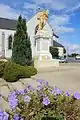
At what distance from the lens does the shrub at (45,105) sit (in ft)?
11.1

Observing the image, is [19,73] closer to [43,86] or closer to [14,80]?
[14,80]

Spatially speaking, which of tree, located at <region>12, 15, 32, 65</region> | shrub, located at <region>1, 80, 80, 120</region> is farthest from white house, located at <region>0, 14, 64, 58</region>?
shrub, located at <region>1, 80, 80, 120</region>

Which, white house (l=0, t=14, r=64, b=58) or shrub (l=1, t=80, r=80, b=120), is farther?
white house (l=0, t=14, r=64, b=58)

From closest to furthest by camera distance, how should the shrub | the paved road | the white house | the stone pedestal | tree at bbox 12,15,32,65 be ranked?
1. the shrub
2. the paved road
3. tree at bbox 12,15,32,65
4. the stone pedestal
5. the white house

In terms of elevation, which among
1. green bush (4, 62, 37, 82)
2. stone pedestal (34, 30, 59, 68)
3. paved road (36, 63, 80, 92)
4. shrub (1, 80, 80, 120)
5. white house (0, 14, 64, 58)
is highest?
white house (0, 14, 64, 58)

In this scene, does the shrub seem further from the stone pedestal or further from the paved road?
the stone pedestal

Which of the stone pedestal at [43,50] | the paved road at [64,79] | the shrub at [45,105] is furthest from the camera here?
the stone pedestal at [43,50]

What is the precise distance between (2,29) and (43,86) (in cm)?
5652

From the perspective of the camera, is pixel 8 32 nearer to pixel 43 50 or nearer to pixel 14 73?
pixel 43 50

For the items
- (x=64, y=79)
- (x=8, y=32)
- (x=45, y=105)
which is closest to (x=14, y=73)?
(x=64, y=79)

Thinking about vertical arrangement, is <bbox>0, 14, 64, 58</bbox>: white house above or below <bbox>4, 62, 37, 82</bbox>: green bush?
above

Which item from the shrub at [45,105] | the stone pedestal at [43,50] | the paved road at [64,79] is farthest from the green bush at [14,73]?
the shrub at [45,105]

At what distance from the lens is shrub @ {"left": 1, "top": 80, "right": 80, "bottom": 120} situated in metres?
3.38

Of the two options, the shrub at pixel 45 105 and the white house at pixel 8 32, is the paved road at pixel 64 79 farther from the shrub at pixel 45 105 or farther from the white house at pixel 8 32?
the white house at pixel 8 32
